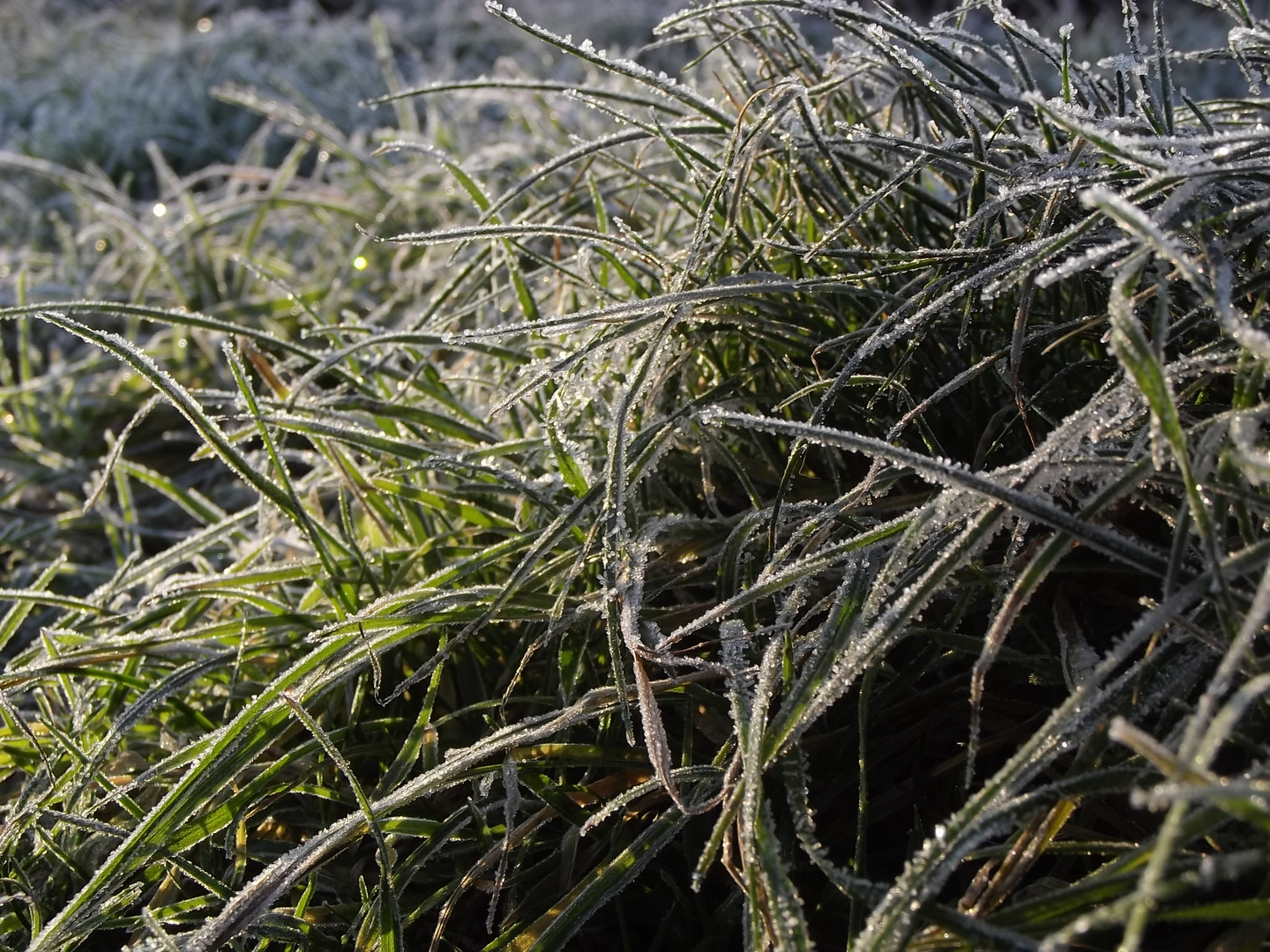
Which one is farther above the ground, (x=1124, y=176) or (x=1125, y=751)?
(x=1124, y=176)

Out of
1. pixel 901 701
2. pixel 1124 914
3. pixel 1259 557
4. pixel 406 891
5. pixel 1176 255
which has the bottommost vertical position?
pixel 406 891

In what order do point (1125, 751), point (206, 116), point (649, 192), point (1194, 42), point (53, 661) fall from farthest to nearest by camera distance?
1. point (1194, 42)
2. point (206, 116)
3. point (649, 192)
4. point (53, 661)
5. point (1125, 751)

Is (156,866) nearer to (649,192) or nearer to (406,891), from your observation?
(406,891)

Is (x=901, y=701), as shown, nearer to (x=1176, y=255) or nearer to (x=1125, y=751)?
(x=1125, y=751)

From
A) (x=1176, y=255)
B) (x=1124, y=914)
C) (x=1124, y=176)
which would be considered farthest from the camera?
(x=1124, y=176)

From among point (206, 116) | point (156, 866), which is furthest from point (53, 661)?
point (206, 116)

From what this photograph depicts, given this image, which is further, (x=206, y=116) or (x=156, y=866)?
(x=206, y=116)
